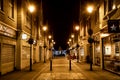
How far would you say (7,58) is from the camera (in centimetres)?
2197

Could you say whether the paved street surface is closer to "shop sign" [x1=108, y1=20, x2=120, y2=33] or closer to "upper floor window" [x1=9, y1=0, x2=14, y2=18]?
"shop sign" [x1=108, y1=20, x2=120, y2=33]

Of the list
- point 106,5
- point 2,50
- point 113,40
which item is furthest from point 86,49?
point 2,50

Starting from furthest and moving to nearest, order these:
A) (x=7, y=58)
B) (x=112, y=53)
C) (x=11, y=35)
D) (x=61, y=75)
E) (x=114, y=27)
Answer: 1. (x=11, y=35)
2. (x=7, y=58)
3. (x=112, y=53)
4. (x=61, y=75)
5. (x=114, y=27)

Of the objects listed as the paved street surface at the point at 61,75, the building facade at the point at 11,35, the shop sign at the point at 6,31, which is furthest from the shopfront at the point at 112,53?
the shop sign at the point at 6,31

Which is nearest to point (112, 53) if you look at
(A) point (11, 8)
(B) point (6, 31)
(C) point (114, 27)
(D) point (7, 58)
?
(C) point (114, 27)

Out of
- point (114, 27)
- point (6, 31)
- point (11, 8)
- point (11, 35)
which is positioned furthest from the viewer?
point (11, 8)

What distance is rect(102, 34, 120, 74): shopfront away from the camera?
19938 mm

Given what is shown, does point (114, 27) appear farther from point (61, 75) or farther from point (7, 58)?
point (7, 58)

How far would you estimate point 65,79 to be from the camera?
17484mm

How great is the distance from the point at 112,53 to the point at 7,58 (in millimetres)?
9274

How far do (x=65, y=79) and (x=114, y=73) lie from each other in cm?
553

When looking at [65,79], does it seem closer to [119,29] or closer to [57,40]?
[119,29]

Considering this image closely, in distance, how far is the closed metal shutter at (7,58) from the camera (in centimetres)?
2045

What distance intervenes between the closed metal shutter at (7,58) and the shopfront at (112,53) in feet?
30.1
